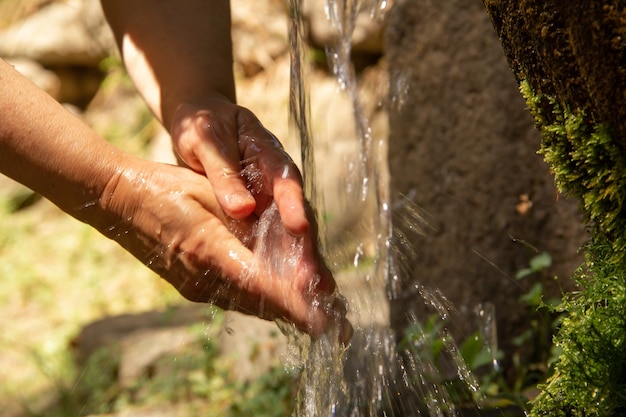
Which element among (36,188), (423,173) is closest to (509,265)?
(423,173)

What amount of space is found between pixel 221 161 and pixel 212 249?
0.74 feet

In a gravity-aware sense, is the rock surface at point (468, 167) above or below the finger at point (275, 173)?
above

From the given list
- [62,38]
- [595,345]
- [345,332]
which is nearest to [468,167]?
[345,332]

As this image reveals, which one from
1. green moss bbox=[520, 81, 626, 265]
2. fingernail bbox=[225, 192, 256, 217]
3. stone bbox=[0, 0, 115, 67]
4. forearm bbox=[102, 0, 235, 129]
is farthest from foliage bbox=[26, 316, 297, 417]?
stone bbox=[0, 0, 115, 67]

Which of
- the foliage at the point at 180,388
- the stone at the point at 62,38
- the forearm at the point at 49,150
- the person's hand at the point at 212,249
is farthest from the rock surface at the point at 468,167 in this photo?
the stone at the point at 62,38

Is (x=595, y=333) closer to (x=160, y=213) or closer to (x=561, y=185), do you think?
(x=561, y=185)

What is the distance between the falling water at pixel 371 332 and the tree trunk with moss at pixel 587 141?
Result: 53 cm

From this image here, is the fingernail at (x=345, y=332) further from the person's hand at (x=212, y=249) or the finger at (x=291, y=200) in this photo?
the finger at (x=291, y=200)

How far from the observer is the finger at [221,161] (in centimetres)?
179

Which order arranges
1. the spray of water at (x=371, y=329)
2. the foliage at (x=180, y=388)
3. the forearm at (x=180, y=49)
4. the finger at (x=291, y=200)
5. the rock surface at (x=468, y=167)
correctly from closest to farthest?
the finger at (x=291, y=200), the spray of water at (x=371, y=329), the forearm at (x=180, y=49), the rock surface at (x=468, y=167), the foliage at (x=180, y=388)

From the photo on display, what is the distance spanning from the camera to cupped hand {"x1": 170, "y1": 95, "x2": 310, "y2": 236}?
1.75 metres

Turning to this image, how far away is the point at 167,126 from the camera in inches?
88.7

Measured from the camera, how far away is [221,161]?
1.89m

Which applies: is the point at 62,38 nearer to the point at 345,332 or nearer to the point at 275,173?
the point at 275,173
